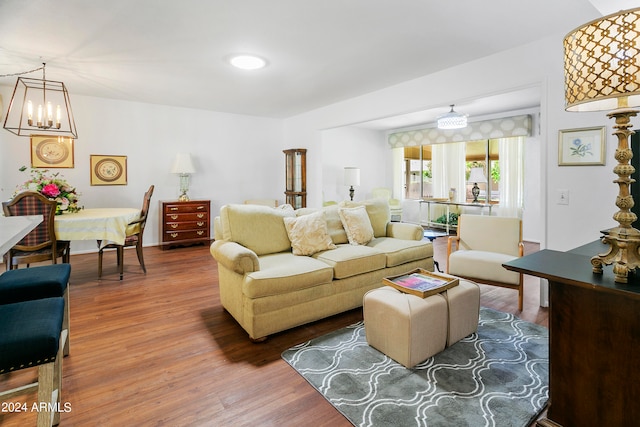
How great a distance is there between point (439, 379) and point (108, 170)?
574 cm

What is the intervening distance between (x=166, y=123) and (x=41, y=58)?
7.78ft

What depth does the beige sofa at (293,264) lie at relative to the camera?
2426 millimetres

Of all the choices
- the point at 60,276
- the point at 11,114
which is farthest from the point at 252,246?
the point at 11,114

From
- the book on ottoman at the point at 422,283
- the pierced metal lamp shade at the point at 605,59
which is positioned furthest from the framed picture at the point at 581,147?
the pierced metal lamp shade at the point at 605,59

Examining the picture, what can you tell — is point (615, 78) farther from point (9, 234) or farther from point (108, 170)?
point (108, 170)

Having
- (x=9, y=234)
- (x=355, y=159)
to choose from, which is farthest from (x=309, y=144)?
(x=9, y=234)

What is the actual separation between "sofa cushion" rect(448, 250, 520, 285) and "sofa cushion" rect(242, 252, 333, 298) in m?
1.49

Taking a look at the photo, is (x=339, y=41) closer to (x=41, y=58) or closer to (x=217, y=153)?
(x=41, y=58)

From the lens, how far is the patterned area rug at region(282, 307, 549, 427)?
5.46 ft

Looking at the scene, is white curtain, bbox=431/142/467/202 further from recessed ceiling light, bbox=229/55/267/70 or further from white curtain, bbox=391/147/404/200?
recessed ceiling light, bbox=229/55/267/70

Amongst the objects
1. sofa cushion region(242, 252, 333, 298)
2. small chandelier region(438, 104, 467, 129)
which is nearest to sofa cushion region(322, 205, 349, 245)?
sofa cushion region(242, 252, 333, 298)

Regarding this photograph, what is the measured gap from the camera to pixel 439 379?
6.41 feet

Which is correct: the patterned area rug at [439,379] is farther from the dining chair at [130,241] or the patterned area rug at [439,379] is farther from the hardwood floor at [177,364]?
the dining chair at [130,241]

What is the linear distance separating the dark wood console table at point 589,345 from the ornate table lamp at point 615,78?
0.12m
